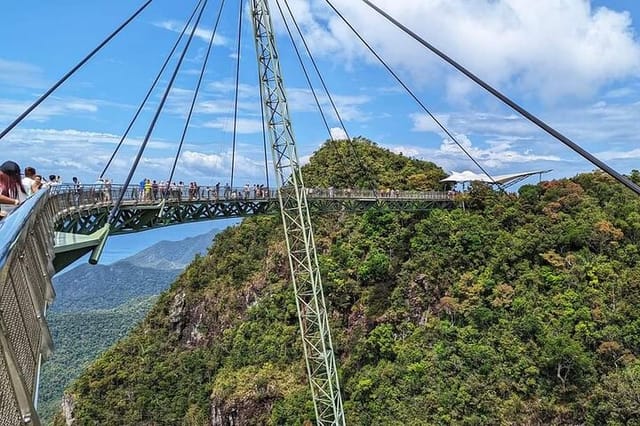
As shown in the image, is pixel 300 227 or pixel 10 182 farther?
pixel 300 227

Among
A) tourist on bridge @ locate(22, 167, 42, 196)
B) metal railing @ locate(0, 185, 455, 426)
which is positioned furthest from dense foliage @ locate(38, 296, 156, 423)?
metal railing @ locate(0, 185, 455, 426)

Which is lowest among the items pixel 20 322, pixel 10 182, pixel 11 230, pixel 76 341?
pixel 76 341

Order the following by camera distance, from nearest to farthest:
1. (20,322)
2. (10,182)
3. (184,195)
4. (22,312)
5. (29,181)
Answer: (20,322)
(22,312)
(10,182)
(29,181)
(184,195)

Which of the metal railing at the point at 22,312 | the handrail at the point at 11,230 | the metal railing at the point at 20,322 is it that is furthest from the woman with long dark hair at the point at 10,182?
the handrail at the point at 11,230

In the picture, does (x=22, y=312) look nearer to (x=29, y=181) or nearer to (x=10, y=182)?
(x=10, y=182)

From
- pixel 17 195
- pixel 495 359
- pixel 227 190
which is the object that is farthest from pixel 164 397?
pixel 17 195

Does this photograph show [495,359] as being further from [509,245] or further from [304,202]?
[304,202]

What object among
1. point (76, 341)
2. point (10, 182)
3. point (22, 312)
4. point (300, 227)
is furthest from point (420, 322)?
point (76, 341)

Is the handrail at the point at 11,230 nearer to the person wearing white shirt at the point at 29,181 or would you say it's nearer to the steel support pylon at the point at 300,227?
the person wearing white shirt at the point at 29,181
